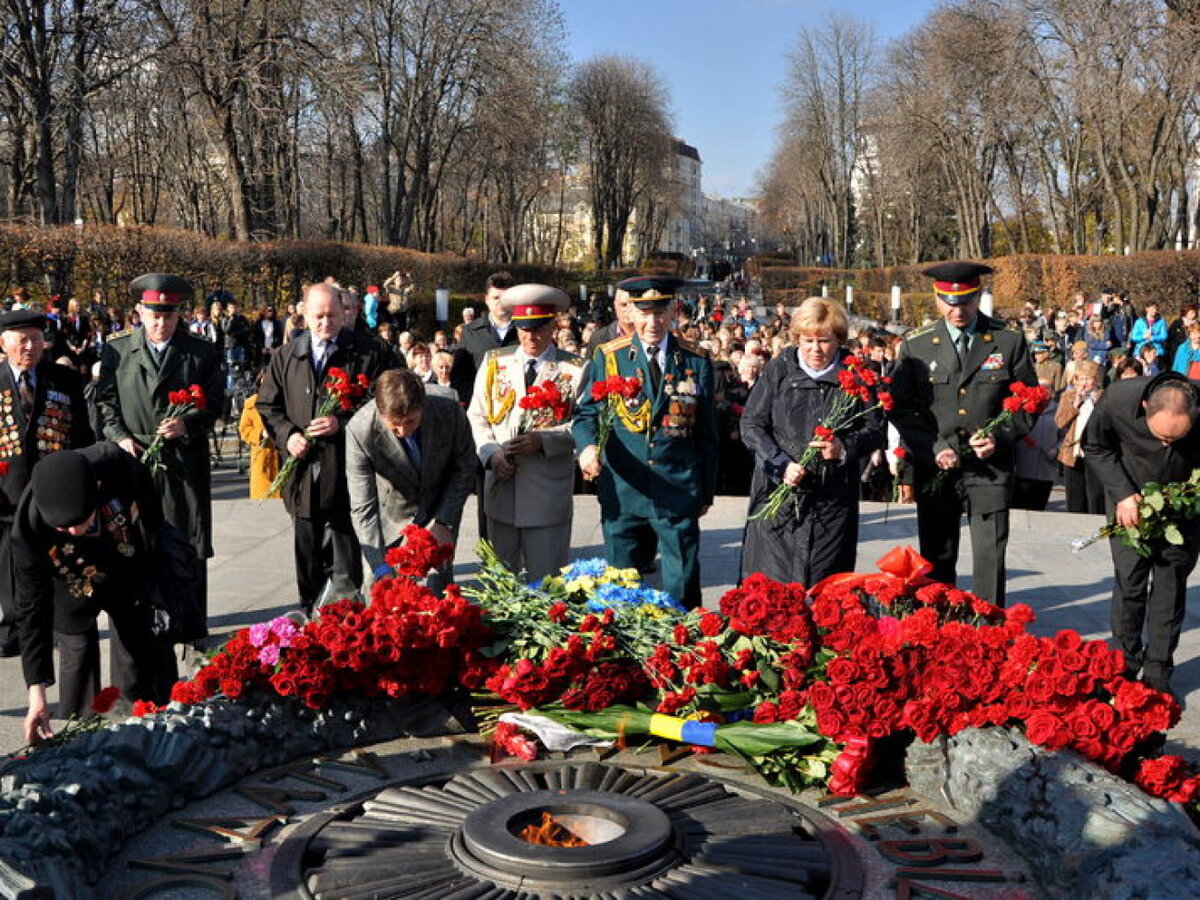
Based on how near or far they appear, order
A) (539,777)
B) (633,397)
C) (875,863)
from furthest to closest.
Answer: (633,397) → (539,777) → (875,863)

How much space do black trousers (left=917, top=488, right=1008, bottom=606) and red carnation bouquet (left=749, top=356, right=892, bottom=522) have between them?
1.10 m

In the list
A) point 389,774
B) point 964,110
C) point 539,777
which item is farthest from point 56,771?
point 964,110

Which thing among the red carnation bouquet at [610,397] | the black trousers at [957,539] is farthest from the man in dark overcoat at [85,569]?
the black trousers at [957,539]

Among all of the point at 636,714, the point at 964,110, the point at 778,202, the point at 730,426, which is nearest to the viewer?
the point at 636,714

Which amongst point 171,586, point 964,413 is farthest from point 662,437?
point 171,586

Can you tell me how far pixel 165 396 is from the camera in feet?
23.1

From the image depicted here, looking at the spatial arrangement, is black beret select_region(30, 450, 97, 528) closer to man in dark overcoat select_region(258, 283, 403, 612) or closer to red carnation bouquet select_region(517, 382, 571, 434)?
red carnation bouquet select_region(517, 382, 571, 434)

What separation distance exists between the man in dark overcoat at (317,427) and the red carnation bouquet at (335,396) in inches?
1.3

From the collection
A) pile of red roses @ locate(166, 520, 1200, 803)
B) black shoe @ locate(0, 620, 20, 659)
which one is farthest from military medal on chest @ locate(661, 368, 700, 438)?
black shoe @ locate(0, 620, 20, 659)

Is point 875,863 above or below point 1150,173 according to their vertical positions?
below

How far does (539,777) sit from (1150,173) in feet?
118

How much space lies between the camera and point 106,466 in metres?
4.96

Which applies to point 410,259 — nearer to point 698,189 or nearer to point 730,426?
point 730,426

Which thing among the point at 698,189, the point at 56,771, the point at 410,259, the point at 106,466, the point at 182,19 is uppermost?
the point at 698,189
